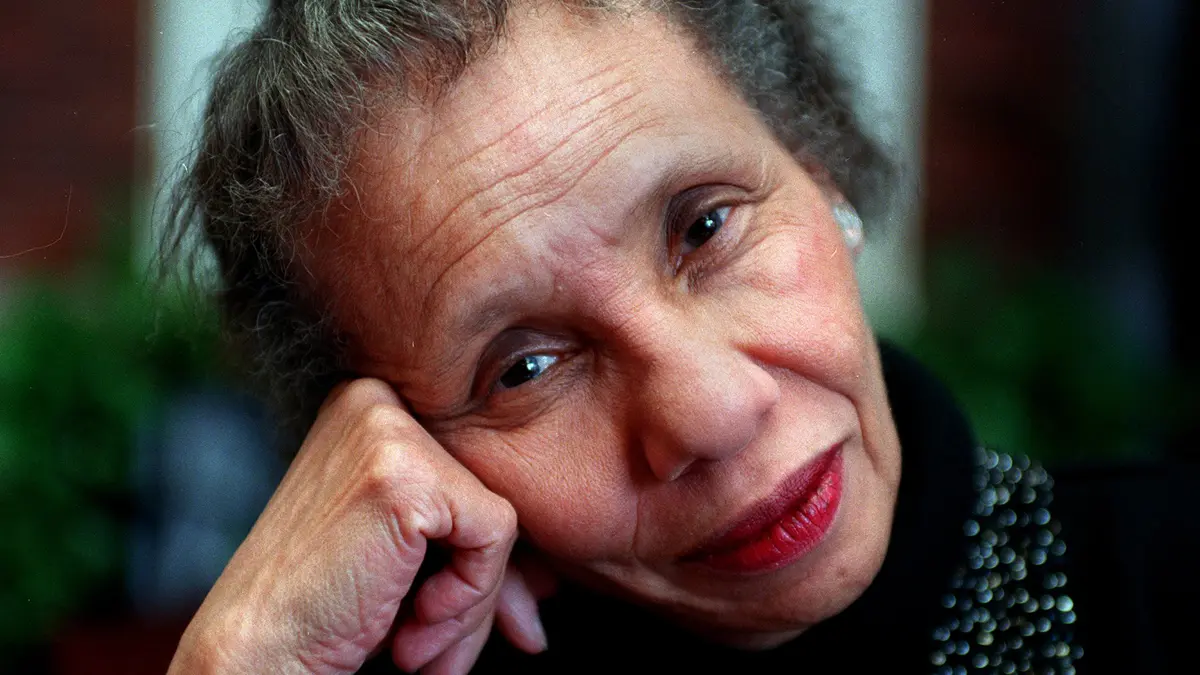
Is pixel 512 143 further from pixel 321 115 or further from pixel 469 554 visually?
pixel 469 554

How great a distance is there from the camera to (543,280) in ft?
3.96

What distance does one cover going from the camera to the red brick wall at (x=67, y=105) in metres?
1.96

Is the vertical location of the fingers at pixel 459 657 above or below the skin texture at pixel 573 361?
below

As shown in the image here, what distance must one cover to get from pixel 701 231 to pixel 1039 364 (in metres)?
1.52

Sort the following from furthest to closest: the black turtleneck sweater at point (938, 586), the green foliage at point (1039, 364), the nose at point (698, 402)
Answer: the green foliage at point (1039, 364), the black turtleneck sweater at point (938, 586), the nose at point (698, 402)

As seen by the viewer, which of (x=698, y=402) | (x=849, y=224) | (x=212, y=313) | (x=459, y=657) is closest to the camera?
(x=698, y=402)

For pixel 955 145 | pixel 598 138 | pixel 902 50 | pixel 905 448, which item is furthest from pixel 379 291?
pixel 955 145

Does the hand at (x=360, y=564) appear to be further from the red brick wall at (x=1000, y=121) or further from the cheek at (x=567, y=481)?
the red brick wall at (x=1000, y=121)

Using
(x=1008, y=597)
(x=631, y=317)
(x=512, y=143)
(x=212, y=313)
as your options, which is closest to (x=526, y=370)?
(x=631, y=317)

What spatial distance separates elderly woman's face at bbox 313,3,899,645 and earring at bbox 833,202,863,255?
109 millimetres

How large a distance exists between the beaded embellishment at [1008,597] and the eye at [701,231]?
0.61 m

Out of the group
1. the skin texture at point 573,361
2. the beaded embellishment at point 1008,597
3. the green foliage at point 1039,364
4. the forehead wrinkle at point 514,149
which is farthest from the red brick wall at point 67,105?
the green foliage at point 1039,364

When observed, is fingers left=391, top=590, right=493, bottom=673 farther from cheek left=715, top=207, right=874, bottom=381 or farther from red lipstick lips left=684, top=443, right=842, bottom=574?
cheek left=715, top=207, right=874, bottom=381

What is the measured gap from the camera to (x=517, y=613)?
1.48 m
